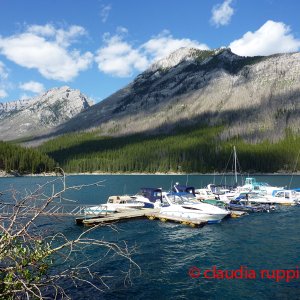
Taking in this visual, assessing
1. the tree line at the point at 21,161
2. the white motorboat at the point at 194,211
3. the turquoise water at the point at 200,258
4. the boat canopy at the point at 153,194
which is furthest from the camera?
the tree line at the point at 21,161

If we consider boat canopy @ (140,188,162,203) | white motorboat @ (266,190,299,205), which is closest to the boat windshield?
boat canopy @ (140,188,162,203)

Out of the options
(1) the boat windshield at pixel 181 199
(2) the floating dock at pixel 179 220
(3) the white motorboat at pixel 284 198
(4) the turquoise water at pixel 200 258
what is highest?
(1) the boat windshield at pixel 181 199

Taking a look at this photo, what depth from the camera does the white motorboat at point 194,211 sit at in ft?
162

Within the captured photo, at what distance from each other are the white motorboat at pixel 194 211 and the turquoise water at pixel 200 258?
5.41 ft

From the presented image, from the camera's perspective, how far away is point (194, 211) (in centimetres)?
5028

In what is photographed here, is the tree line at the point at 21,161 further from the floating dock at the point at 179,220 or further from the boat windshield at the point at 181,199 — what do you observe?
the floating dock at the point at 179,220

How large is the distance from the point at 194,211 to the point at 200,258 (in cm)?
1910

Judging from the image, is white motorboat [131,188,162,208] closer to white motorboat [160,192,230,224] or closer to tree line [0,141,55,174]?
white motorboat [160,192,230,224]

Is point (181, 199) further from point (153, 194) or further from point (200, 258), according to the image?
point (200, 258)

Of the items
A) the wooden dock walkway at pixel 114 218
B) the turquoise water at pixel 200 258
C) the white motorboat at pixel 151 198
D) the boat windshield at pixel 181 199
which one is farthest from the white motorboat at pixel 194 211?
the white motorboat at pixel 151 198

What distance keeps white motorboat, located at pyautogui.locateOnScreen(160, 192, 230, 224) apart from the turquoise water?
65.0 inches

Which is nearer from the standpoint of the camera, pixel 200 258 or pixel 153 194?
pixel 200 258

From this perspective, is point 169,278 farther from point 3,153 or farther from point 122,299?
point 3,153

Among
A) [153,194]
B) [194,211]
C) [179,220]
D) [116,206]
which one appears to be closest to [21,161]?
[153,194]
